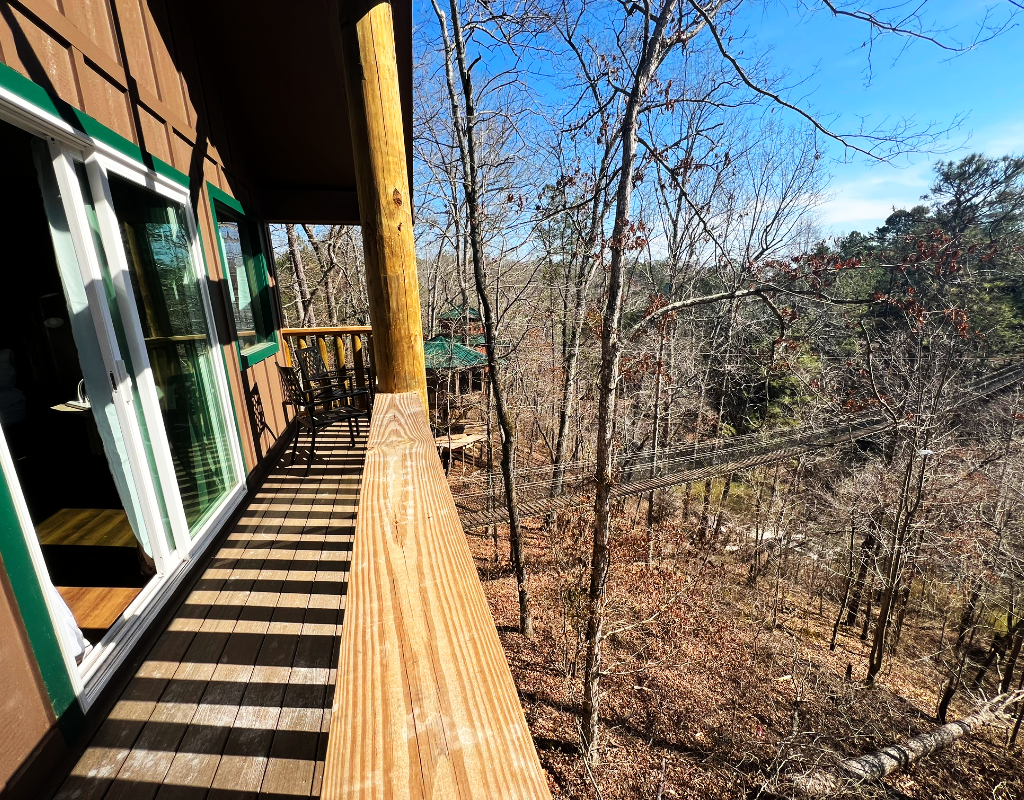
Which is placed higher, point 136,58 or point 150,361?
point 136,58

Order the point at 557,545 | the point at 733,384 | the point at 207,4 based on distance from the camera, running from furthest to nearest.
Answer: the point at 733,384, the point at 557,545, the point at 207,4

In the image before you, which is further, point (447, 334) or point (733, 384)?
point (733, 384)

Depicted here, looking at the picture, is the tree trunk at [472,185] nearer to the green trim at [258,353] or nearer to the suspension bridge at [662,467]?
the green trim at [258,353]

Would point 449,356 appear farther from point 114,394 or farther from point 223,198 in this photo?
point 114,394

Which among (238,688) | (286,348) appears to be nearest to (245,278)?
(286,348)

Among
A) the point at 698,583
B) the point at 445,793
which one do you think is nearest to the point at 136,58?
the point at 445,793

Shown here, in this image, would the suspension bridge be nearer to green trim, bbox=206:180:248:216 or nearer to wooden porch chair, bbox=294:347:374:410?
wooden porch chair, bbox=294:347:374:410

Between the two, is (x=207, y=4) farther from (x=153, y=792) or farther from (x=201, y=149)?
(x=153, y=792)

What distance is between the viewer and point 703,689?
22.6 feet

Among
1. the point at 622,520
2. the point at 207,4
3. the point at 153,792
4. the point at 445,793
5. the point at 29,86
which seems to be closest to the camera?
the point at 445,793

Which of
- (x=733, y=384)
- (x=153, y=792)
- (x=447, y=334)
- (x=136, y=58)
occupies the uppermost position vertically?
(x=136, y=58)

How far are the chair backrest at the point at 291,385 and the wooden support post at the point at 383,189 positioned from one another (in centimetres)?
256

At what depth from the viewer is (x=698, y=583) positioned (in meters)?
9.92

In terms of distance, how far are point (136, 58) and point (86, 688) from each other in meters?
2.98
